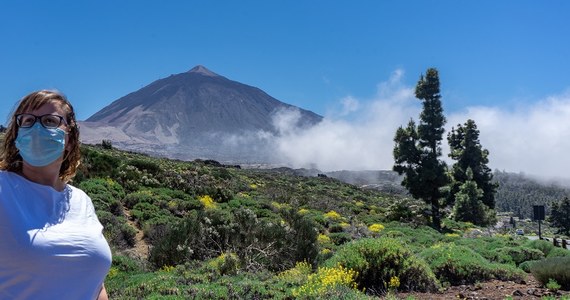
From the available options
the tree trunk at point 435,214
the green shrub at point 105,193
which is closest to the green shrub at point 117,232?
the green shrub at point 105,193

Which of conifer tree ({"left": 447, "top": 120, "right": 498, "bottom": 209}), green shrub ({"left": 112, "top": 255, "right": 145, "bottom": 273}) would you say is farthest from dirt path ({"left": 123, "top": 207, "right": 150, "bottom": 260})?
conifer tree ({"left": 447, "top": 120, "right": 498, "bottom": 209})

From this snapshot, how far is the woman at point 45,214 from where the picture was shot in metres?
1.69

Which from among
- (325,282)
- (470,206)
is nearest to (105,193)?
(325,282)

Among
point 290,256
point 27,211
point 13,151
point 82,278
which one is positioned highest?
point 13,151

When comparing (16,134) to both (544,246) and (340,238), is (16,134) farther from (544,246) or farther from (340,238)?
(544,246)

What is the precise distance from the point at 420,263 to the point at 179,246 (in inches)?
184

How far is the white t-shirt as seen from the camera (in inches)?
66.3

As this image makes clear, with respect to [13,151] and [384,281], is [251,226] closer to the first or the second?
[384,281]

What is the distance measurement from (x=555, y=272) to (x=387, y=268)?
8.38ft

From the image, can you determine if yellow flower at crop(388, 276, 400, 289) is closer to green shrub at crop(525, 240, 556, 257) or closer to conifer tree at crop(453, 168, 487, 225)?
green shrub at crop(525, 240, 556, 257)

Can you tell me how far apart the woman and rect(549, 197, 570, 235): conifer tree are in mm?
63058

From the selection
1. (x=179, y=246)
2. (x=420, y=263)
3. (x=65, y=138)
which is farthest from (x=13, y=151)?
(x=179, y=246)

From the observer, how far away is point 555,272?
22.6ft

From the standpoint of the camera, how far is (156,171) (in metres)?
23.5
